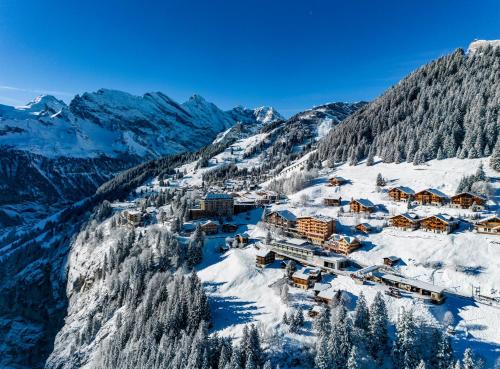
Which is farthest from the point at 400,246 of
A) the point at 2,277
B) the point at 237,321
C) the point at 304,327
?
the point at 2,277

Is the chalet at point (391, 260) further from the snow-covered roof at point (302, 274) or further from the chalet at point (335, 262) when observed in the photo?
the snow-covered roof at point (302, 274)

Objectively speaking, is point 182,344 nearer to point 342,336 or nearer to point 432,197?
point 342,336

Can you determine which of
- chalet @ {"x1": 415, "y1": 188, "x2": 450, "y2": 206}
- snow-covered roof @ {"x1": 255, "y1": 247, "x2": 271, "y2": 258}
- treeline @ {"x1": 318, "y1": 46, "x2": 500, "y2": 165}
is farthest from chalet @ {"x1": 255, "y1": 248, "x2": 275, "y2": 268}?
treeline @ {"x1": 318, "y1": 46, "x2": 500, "y2": 165}

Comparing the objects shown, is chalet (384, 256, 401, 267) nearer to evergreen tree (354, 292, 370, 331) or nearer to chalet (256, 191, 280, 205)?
evergreen tree (354, 292, 370, 331)

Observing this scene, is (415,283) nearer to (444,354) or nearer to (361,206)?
(444,354)

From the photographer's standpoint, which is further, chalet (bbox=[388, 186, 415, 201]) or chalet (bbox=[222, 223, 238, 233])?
chalet (bbox=[222, 223, 238, 233])

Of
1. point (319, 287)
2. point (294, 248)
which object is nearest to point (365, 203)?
point (294, 248)
